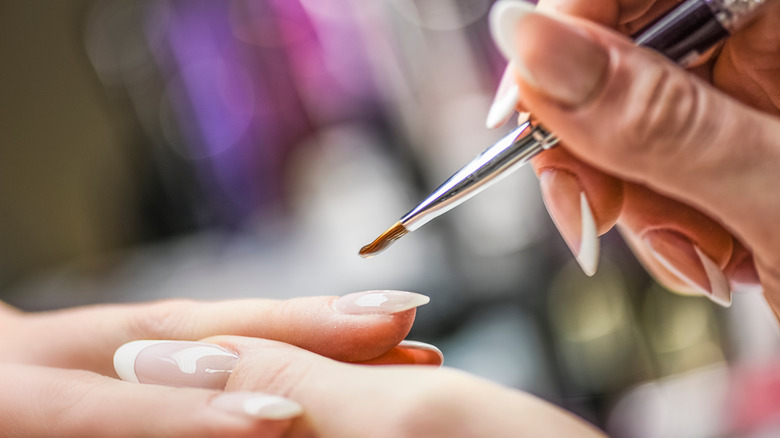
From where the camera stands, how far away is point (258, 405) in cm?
27

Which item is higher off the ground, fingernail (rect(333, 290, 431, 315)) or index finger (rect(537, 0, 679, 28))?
index finger (rect(537, 0, 679, 28))

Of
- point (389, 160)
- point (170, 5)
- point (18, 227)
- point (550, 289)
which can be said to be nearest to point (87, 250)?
point (18, 227)

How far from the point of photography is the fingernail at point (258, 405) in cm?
27

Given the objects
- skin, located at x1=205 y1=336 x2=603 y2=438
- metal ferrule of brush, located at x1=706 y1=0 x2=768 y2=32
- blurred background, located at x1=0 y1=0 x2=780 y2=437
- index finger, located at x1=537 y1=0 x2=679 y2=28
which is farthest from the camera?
blurred background, located at x1=0 y1=0 x2=780 y2=437

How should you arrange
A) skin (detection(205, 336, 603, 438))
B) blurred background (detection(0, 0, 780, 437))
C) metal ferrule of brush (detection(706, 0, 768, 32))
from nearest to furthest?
skin (detection(205, 336, 603, 438)) → metal ferrule of brush (detection(706, 0, 768, 32)) → blurred background (detection(0, 0, 780, 437))

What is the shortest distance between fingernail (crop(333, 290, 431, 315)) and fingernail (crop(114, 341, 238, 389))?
2.9 inches

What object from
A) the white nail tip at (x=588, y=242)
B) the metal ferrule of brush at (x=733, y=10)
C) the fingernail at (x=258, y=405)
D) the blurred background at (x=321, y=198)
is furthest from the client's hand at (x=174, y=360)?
the blurred background at (x=321, y=198)

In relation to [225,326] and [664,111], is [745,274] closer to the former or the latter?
[664,111]

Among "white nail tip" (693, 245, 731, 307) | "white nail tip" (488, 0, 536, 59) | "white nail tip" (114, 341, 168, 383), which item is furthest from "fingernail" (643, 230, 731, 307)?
"white nail tip" (114, 341, 168, 383)

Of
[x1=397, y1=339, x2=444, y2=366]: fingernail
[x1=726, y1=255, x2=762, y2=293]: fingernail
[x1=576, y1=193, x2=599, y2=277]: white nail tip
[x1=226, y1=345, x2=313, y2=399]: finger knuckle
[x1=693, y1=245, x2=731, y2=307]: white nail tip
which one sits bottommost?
[x1=726, y1=255, x2=762, y2=293]: fingernail

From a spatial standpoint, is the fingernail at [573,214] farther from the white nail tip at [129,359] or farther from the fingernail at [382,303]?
the white nail tip at [129,359]

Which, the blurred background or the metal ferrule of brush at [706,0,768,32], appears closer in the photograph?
the metal ferrule of brush at [706,0,768,32]

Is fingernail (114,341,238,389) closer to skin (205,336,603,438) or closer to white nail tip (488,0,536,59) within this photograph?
skin (205,336,603,438)

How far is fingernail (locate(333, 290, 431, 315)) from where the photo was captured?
37cm
